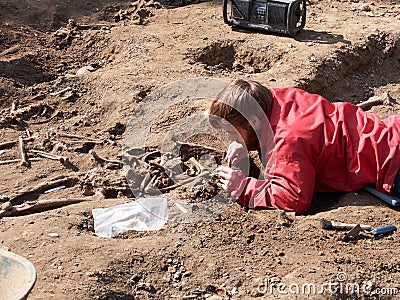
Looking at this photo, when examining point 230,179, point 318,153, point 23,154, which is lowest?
point 23,154

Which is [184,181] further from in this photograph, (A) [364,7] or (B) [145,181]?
(A) [364,7]

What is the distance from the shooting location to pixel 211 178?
4.50 meters

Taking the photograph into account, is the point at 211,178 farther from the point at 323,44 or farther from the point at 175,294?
the point at 323,44

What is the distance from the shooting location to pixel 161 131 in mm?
5156

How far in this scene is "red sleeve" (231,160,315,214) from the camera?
13.2 feet

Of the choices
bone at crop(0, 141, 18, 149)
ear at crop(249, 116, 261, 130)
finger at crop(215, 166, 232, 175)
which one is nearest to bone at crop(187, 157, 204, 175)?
finger at crop(215, 166, 232, 175)

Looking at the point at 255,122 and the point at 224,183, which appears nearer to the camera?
the point at 255,122

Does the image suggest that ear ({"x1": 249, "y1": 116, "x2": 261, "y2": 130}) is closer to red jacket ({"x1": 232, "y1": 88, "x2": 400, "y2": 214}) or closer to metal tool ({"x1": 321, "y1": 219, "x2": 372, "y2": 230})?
red jacket ({"x1": 232, "y1": 88, "x2": 400, "y2": 214})

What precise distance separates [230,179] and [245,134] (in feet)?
0.92

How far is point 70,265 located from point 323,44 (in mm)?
3721

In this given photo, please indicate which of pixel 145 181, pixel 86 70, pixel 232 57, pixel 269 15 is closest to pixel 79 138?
pixel 145 181

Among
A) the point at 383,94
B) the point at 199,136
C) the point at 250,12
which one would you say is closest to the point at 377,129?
the point at 199,136

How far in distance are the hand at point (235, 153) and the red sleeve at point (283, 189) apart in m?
0.20

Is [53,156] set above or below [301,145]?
below
